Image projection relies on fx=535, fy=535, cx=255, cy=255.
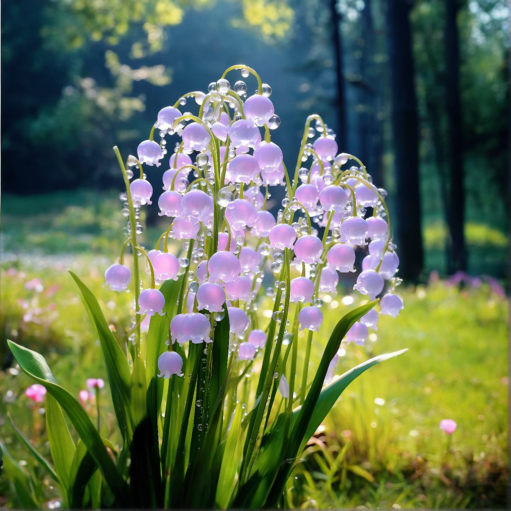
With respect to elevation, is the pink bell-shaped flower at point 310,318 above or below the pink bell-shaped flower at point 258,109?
below

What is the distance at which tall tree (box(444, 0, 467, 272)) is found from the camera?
446 cm

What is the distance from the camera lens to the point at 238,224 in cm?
72

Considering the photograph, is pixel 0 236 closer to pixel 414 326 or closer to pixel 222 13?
pixel 222 13

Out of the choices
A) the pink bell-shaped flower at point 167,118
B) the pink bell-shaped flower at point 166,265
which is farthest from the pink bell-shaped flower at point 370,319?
the pink bell-shaped flower at point 167,118

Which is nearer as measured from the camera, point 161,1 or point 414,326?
point 414,326

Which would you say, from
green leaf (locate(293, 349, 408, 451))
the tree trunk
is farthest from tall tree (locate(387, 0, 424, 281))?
green leaf (locate(293, 349, 408, 451))

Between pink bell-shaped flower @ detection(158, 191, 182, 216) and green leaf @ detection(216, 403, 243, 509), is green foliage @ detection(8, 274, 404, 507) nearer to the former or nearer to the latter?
green leaf @ detection(216, 403, 243, 509)

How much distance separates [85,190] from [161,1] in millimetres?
Answer: 1870

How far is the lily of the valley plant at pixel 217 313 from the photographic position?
29.1 inches

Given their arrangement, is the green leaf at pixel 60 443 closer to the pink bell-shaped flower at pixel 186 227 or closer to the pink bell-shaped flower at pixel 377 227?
the pink bell-shaped flower at pixel 186 227

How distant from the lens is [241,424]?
0.92 meters

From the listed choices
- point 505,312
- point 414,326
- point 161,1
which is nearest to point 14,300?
point 414,326

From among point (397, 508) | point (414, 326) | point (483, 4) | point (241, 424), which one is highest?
point (483, 4)

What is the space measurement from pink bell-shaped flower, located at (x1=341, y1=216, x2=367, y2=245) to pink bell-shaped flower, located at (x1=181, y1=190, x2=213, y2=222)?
0.20 meters
